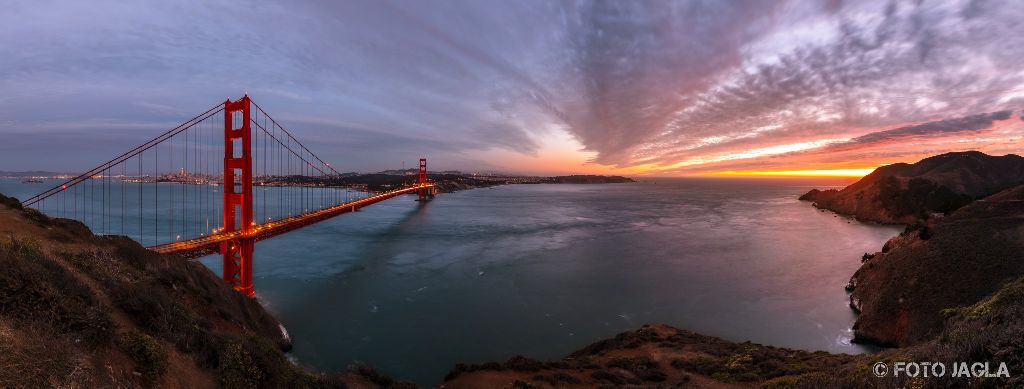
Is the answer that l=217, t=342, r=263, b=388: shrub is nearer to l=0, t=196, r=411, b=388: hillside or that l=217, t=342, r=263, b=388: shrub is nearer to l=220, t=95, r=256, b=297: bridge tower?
l=0, t=196, r=411, b=388: hillside

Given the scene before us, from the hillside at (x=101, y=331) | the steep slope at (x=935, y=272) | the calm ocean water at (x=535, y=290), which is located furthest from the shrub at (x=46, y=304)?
→ the steep slope at (x=935, y=272)

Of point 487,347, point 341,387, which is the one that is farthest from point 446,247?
point 341,387

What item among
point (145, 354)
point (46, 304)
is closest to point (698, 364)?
point (145, 354)

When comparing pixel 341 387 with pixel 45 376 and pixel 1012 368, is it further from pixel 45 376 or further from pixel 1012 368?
pixel 1012 368

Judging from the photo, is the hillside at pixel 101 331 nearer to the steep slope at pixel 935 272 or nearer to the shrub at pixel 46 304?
the shrub at pixel 46 304

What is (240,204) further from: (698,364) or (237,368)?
(698,364)

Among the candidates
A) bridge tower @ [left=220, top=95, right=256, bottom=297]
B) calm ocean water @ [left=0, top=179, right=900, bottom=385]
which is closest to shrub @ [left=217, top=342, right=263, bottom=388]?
calm ocean water @ [left=0, top=179, right=900, bottom=385]
